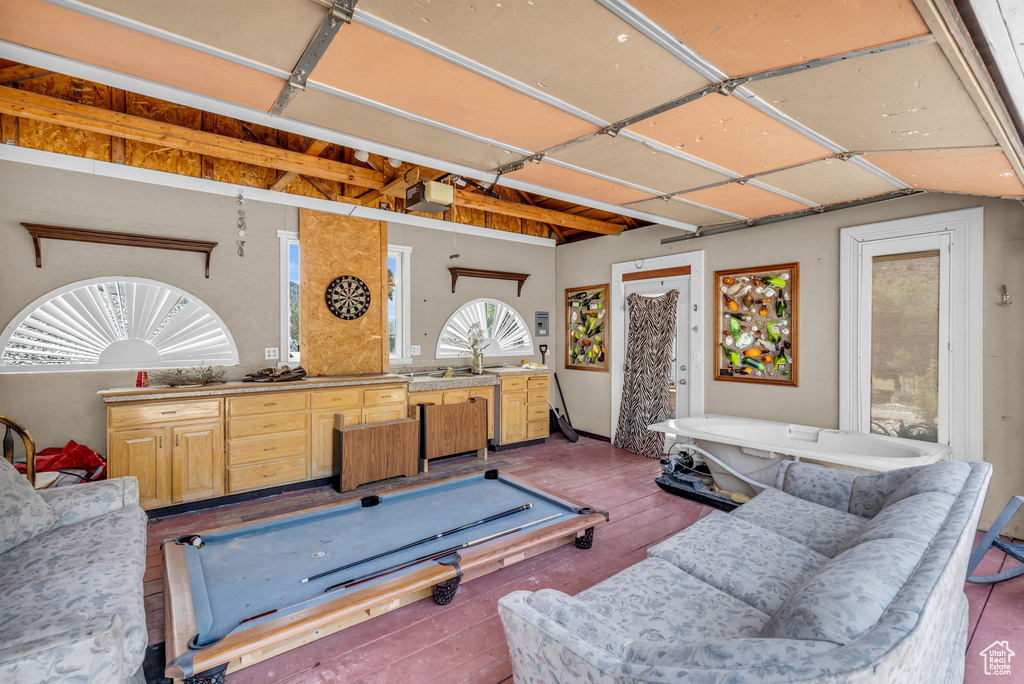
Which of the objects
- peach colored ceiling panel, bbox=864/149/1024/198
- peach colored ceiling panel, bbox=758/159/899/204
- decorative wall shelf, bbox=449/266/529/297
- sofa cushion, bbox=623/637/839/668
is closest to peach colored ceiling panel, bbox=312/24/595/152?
peach colored ceiling panel, bbox=758/159/899/204

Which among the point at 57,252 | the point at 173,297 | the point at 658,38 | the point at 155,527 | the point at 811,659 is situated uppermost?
the point at 658,38

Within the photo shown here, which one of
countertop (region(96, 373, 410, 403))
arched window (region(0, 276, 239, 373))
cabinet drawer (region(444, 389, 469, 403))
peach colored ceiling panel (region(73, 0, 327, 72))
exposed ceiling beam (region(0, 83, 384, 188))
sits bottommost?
cabinet drawer (region(444, 389, 469, 403))

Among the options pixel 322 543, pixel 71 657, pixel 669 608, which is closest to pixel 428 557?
pixel 322 543

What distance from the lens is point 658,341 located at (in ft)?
18.0

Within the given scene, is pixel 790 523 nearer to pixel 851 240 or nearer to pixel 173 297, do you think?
pixel 851 240

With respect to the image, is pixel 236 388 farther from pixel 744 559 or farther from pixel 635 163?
pixel 744 559

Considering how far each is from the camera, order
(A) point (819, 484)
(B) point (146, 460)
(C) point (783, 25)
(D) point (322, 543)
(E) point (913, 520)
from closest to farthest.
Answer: (C) point (783, 25)
(E) point (913, 520)
(D) point (322, 543)
(A) point (819, 484)
(B) point (146, 460)

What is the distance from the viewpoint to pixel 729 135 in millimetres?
2426

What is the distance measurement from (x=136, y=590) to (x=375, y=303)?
12.2 feet

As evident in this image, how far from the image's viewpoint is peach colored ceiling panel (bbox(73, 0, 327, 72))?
1480 mm

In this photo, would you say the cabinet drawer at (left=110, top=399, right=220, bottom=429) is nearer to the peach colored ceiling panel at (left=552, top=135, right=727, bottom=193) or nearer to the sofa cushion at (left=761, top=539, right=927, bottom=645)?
the peach colored ceiling panel at (left=552, top=135, right=727, bottom=193)

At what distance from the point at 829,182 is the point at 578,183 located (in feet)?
5.85

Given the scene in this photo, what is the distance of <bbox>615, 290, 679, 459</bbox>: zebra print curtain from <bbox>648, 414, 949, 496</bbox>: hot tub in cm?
93

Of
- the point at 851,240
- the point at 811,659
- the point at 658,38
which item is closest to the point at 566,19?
the point at 658,38
